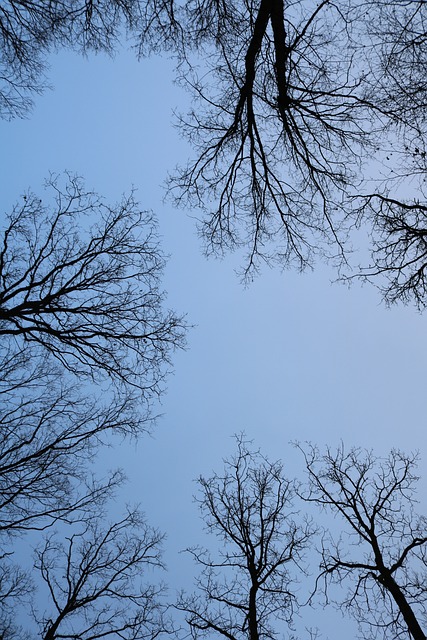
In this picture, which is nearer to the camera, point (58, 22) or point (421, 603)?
point (58, 22)

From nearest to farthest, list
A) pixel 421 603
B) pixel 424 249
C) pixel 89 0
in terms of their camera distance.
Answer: pixel 89 0 < pixel 424 249 < pixel 421 603

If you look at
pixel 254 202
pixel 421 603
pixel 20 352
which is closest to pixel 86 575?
pixel 20 352

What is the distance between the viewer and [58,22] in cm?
543

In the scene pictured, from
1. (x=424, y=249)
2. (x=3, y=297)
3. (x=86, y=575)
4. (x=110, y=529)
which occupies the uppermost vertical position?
(x=424, y=249)

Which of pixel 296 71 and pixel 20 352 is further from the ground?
pixel 296 71

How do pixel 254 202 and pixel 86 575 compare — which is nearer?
pixel 254 202

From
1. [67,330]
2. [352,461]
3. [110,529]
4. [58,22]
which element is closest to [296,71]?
[58,22]

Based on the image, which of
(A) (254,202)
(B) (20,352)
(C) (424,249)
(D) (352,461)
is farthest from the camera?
(D) (352,461)

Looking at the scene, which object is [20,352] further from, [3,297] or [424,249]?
[424,249]

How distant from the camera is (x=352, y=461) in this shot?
1043 centimetres

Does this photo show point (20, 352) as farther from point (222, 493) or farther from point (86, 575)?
point (222, 493)

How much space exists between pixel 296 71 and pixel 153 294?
3770 millimetres

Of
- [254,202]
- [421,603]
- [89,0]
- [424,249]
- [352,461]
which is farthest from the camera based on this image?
[352,461]

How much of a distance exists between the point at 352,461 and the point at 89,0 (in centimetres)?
1054
